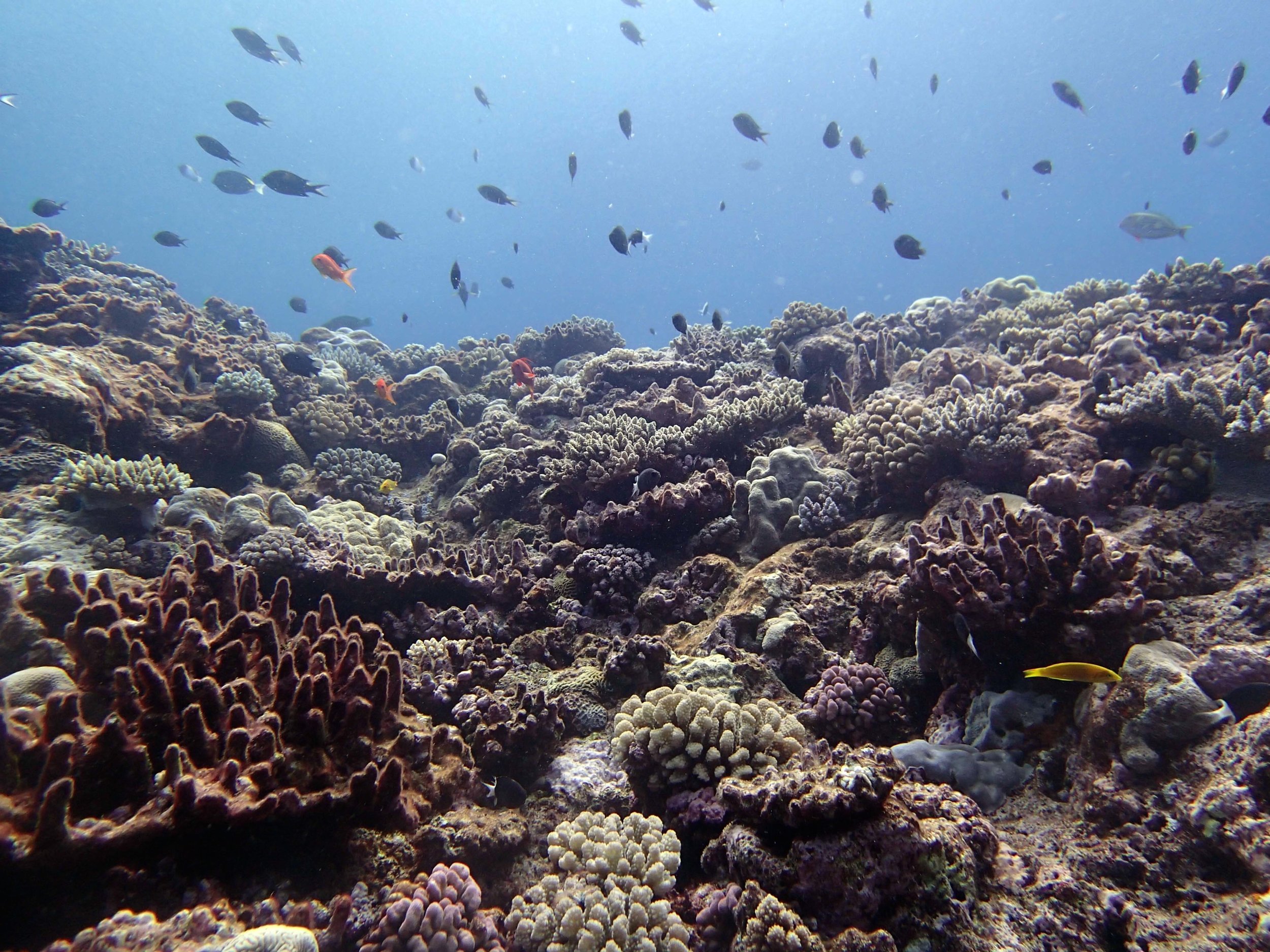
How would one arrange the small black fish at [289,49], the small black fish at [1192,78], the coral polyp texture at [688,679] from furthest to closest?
the small black fish at [289,49], the small black fish at [1192,78], the coral polyp texture at [688,679]

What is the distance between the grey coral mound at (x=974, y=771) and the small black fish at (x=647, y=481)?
12.2ft

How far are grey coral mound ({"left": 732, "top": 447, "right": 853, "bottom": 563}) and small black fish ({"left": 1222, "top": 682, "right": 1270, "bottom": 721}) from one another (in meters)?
3.01

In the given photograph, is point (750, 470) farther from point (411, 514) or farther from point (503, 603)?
point (411, 514)

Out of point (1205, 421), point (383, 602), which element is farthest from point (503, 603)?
point (1205, 421)

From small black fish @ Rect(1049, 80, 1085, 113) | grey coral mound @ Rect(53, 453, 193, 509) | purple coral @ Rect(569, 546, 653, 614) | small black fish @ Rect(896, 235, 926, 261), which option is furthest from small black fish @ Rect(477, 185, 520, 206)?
small black fish @ Rect(1049, 80, 1085, 113)

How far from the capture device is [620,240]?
31.4ft

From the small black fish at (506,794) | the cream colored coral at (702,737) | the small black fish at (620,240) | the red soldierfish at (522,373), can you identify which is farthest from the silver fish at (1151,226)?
the small black fish at (506,794)

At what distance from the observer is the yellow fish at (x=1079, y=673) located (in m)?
2.87

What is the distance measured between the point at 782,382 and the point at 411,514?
19.4 feet

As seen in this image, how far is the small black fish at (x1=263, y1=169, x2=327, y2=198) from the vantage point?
36.3 feet

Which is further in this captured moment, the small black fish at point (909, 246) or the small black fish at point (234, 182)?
the small black fish at point (234, 182)

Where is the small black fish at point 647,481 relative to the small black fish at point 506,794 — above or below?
above

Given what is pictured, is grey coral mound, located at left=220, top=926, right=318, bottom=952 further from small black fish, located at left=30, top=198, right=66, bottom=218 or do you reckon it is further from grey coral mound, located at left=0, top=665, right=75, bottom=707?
small black fish, located at left=30, top=198, right=66, bottom=218

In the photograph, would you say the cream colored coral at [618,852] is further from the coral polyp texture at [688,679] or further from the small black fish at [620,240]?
the small black fish at [620,240]
